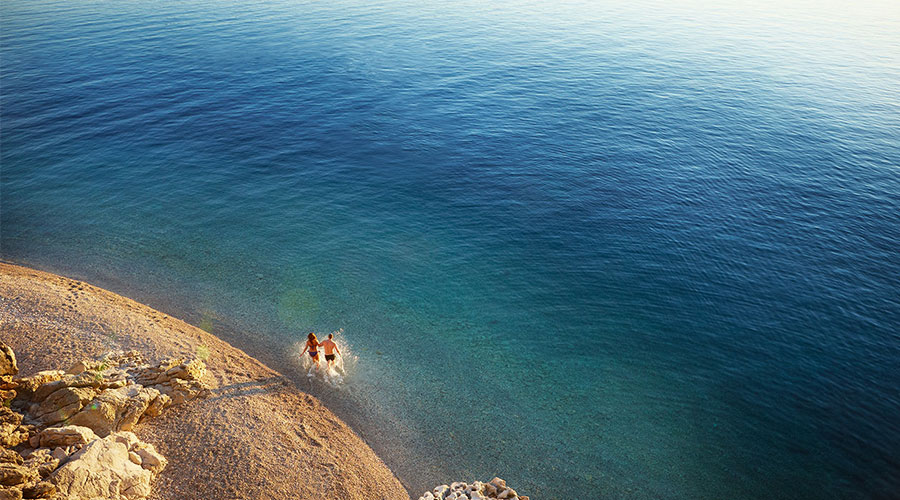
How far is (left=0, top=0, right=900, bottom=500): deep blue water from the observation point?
882 inches

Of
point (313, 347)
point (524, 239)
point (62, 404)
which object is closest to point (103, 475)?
point (62, 404)

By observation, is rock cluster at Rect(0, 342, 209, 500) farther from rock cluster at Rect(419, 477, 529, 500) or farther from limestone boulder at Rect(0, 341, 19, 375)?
rock cluster at Rect(419, 477, 529, 500)

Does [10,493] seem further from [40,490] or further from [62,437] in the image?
[62,437]

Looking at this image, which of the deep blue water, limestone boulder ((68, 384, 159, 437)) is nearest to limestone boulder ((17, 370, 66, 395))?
limestone boulder ((68, 384, 159, 437))

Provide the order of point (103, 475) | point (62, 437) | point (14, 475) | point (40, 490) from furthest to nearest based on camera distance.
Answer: point (62, 437), point (103, 475), point (40, 490), point (14, 475)

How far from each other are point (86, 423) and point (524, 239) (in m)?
27.1

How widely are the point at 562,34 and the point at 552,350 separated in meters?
85.8

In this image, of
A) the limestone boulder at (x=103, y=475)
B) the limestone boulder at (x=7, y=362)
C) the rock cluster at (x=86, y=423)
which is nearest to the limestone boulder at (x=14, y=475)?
the rock cluster at (x=86, y=423)

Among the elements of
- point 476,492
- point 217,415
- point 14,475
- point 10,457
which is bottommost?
point 217,415

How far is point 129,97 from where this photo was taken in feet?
195

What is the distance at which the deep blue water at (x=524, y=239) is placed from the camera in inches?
882

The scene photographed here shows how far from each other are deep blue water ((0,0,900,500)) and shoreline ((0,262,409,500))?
1.44m

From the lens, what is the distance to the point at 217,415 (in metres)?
20.0

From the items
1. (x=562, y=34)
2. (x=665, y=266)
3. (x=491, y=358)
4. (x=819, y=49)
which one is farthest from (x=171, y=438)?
(x=819, y=49)
